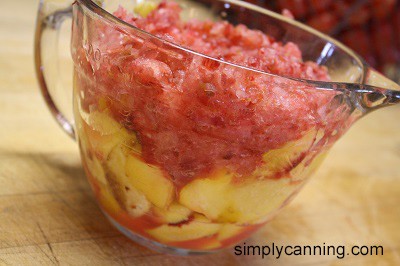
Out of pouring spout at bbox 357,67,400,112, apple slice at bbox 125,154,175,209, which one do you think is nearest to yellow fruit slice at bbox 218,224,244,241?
apple slice at bbox 125,154,175,209

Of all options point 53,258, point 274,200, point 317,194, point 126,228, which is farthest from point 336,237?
point 53,258

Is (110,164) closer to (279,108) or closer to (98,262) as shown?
(98,262)

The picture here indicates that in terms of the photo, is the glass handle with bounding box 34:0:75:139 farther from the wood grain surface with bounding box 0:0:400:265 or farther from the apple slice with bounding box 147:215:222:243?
the apple slice with bounding box 147:215:222:243

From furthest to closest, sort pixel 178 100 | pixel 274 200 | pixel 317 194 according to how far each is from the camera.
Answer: pixel 317 194 < pixel 274 200 < pixel 178 100

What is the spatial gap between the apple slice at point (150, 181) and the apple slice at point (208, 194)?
0.07 ft

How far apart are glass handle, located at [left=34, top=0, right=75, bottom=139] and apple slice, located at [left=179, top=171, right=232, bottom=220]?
32 cm

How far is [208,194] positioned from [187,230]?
8 cm

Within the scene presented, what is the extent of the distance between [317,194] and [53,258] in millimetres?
621

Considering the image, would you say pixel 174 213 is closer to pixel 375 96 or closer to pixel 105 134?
pixel 105 134

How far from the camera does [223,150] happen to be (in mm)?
647

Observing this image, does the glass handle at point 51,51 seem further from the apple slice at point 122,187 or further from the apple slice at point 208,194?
the apple slice at point 208,194

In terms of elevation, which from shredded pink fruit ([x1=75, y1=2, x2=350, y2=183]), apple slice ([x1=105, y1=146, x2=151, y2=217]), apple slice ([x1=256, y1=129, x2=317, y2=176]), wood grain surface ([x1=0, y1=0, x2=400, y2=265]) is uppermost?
shredded pink fruit ([x1=75, y1=2, x2=350, y2=183])

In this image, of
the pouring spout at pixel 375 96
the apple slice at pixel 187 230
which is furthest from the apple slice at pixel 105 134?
the pouring spout at pixel 375 96

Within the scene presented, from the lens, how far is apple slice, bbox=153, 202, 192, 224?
27.2 inches
